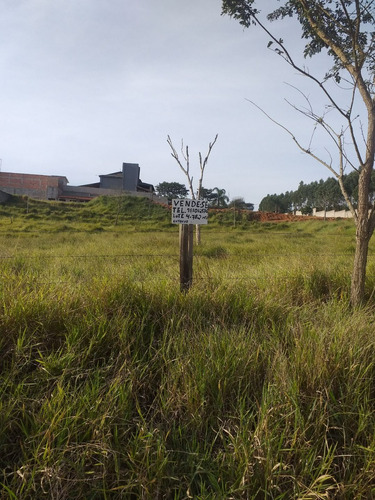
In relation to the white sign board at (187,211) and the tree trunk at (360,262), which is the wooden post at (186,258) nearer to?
the white sign board at (187,211)

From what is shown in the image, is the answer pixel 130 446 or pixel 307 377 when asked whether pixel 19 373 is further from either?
pixel 307 377

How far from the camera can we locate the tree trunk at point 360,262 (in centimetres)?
402

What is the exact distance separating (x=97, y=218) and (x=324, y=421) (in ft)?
95.6

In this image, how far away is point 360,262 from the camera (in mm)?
4102

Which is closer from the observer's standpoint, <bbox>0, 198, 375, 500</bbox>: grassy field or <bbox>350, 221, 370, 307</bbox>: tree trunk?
<bbox>0, 198, 375, 500</bbox>: grassy field

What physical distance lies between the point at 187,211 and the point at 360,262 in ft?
6.81

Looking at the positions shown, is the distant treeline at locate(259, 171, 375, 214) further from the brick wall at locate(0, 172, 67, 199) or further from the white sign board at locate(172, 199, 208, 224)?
the white sign board at locate(172, 199, 208, 224)

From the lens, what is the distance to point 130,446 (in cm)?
188

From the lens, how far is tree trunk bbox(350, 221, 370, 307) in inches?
158

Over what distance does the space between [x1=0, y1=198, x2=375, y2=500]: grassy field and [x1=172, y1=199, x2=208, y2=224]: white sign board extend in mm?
1060

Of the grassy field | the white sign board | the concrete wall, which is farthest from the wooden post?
the concrete wall

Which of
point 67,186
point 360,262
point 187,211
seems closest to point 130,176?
point 67,186

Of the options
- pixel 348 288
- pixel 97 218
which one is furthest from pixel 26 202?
pixel 348 288

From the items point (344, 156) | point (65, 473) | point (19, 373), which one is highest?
point (344, 156)
